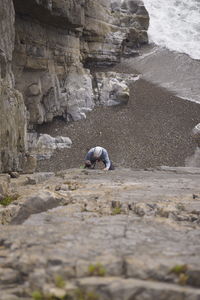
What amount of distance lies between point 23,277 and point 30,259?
222mm

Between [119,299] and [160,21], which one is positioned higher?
[160,21]

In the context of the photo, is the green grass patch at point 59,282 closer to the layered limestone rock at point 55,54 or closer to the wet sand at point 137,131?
the wet sand at point 137,131

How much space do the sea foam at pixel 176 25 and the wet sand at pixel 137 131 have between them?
13919 millimetres

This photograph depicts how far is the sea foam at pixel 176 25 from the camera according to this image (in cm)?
4825

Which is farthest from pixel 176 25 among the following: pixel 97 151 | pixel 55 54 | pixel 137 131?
pixel 97 151

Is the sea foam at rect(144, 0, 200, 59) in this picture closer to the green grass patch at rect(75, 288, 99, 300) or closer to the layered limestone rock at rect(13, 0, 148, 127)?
the layered limestone rock at rect(13, 0, 148, 127)

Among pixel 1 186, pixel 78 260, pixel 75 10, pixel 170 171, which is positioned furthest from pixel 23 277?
pixel 75 10

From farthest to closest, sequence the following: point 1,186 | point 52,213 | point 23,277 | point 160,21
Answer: point 160,21
point 1,186
point 52,213
point 23,277

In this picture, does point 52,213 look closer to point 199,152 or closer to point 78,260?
point 78,260

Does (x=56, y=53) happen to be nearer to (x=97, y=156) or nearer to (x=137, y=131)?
(x=137, y=131)

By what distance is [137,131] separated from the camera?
31.2 meters

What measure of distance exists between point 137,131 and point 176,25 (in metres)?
29.1

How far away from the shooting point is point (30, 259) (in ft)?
Result: 12.9

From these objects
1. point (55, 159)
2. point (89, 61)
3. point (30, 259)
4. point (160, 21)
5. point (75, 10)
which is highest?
point (160, 21)
